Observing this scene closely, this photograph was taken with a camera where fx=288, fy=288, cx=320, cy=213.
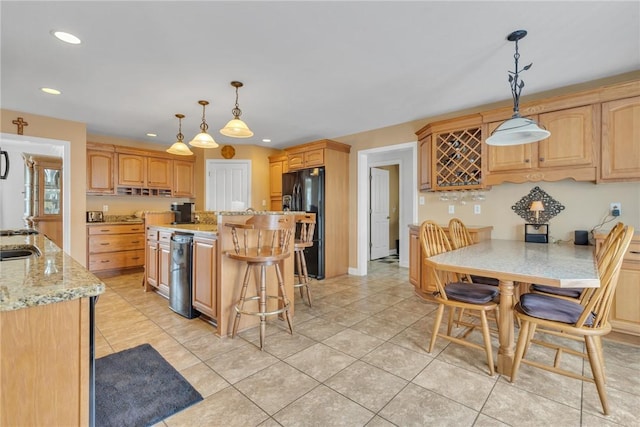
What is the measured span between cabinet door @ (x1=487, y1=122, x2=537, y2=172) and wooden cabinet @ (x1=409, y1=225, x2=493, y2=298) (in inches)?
27.7

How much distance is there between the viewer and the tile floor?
5.11 ft

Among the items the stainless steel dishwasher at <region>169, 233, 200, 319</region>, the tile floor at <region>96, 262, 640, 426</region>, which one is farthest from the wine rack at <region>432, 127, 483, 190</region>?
the stainless steel dishwasher at <region>169, 233, 200, 319</region>

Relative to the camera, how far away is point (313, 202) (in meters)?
4.63

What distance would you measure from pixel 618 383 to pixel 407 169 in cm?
432

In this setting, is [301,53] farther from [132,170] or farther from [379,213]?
[379,213]

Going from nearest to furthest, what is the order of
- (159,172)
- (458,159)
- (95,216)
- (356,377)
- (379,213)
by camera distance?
(356,377), (458,159), (95,216), (159,172), (379,213)

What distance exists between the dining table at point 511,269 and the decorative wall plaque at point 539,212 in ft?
2.74

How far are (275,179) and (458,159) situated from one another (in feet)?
11.3

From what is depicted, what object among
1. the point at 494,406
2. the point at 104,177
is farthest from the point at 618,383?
the point at 104,177

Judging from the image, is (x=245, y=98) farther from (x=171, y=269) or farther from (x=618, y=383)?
(x=618, y=383)

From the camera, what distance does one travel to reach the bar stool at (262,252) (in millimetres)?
2328

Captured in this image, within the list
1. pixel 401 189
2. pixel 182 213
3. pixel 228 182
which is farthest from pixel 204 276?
pixel 401 189

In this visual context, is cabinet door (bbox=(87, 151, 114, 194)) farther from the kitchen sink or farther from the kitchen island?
the kitchen island

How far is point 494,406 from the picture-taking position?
1.63 meters
